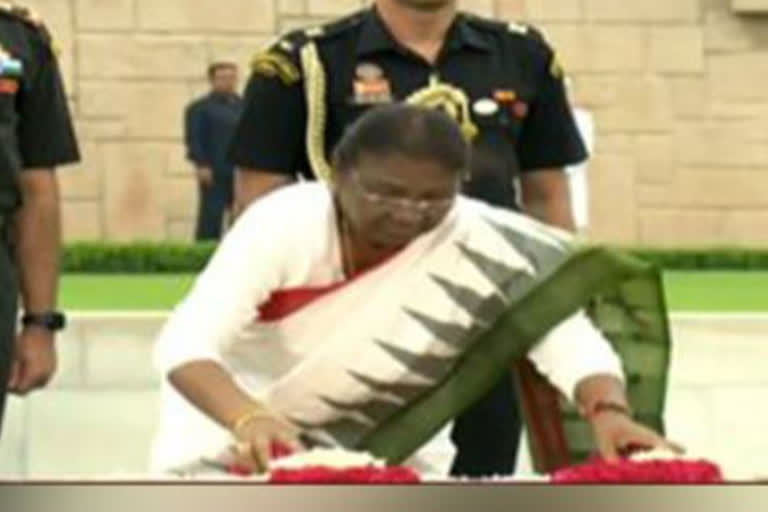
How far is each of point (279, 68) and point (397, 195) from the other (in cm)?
83

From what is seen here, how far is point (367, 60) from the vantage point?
342 cm

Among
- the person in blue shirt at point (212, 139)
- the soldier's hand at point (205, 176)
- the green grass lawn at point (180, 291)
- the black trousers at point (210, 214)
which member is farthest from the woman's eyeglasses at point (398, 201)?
the soldier's hand at point (205, 176)

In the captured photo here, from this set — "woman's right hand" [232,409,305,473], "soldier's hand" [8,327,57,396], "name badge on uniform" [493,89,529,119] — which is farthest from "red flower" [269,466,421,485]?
"name badge on uniform" [493,89,529,119]

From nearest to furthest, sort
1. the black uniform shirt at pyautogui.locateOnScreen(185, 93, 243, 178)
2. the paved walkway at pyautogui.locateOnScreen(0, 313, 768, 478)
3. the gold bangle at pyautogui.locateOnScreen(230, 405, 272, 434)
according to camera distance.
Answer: the gold bangle at pyautogui.locateOnScreen(230, 405, 272, 434)
the paved walkway at pyautogui.locateOnScreen(0, 313, 768, 478)
the black uniform shirt at pyautogui.locateOnScreen(185, 93, 243, 178)

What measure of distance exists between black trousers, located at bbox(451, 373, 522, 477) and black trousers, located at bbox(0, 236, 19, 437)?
55 centimetres

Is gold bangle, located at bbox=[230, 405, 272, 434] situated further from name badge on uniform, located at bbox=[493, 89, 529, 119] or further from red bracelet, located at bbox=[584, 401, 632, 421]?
name badge on uniform, located at bbox=[493, 89, 529, 119]

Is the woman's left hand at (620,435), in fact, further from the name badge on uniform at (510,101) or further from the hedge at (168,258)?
the hedge at (168,258)

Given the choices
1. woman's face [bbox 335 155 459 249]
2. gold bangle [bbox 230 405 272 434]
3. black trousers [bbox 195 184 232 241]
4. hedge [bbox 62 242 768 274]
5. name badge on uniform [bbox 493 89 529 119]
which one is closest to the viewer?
gold bangle [bbox 230 405 272 434]

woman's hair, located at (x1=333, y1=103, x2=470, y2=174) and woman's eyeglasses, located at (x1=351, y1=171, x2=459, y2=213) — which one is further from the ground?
woman's hair, located at (x1=333, y1=103, x2=470, y2=174)

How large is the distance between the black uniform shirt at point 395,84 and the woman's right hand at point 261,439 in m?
0.90

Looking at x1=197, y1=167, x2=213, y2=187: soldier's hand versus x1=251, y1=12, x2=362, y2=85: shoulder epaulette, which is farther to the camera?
x1=197, y1=167, x2=213, y2=187: soldier's hand

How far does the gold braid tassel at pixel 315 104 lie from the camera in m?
3.40

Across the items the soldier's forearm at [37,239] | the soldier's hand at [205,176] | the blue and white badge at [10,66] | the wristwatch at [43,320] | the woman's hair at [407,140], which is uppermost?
the woman's hair at [407,140]

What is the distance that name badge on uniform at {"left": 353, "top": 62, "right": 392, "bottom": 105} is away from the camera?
336 cm
